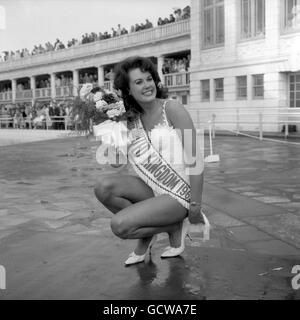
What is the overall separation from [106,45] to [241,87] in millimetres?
16307

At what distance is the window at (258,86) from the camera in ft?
72.5

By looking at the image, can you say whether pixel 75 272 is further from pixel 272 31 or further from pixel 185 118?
pixel 272 31

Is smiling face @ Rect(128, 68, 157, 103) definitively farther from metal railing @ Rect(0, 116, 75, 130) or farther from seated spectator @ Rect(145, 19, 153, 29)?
seated spectator @ Rect(145, 19, 153, 29)

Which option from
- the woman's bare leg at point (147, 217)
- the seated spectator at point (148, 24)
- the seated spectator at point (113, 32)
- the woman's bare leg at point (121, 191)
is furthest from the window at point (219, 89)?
the woman's bare leg at point (147, 217)

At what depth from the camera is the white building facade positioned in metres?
20.8

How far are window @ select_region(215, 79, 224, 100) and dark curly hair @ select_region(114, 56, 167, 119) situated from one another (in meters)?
20.9

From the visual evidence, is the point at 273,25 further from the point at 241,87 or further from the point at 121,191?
the point at 121,191

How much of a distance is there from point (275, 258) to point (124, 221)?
129 cm

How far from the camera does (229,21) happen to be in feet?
76.4

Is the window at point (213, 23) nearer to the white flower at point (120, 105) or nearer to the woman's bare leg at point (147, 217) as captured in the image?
the white flower at point (120, 105)

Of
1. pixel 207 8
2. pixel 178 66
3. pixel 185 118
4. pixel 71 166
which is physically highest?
pixel 207 8

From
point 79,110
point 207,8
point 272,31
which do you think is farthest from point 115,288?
point 207,8

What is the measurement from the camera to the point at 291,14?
20.7 metres

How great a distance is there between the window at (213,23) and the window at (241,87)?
2177 mm
